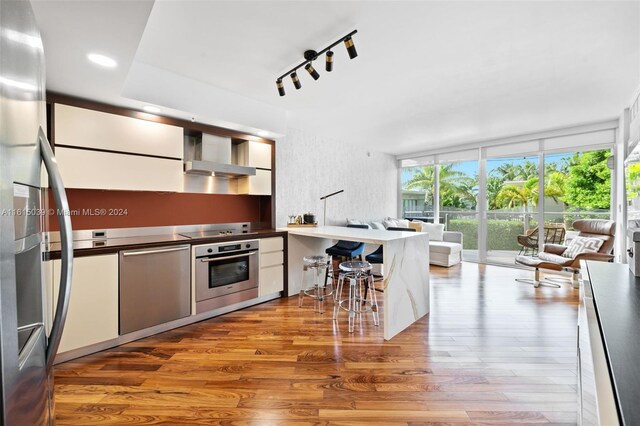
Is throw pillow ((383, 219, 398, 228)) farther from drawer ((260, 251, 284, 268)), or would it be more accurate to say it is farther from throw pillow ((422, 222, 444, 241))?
drawer ((260, 251, 284, 268))

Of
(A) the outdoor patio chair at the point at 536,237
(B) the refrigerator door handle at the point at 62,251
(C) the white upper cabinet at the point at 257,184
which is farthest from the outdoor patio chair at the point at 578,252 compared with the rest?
(B) the refrigerator door handle at the point at 62,251

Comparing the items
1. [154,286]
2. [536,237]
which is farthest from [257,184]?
[536,237]

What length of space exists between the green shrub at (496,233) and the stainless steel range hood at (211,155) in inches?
195

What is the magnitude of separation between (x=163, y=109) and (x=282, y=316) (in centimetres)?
246

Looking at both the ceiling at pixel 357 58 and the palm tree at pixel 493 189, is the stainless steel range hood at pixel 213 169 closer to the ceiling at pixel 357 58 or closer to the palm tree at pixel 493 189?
the ceiling at pixel 357 58

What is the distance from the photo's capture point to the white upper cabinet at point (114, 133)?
248 cm

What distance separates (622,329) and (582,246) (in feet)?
14.9

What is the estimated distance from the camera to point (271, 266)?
3.70 metres

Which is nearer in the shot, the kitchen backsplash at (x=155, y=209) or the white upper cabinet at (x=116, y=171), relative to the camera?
the white upper cabinet at (x=116, y=171)

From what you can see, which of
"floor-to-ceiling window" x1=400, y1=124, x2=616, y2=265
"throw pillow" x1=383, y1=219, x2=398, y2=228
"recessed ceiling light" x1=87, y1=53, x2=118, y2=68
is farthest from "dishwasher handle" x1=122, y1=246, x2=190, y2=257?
"floor-to-ceiling window" x1=400, y1=124, x2=616, y2=265

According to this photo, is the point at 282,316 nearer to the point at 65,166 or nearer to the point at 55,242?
the point at 55,242

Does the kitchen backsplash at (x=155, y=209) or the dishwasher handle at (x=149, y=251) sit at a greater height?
the kitchen backsplash at (x=155, y=209)

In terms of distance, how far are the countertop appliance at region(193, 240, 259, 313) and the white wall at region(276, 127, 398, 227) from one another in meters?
1.06

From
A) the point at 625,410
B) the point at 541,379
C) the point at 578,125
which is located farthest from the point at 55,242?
the point at 578,125
